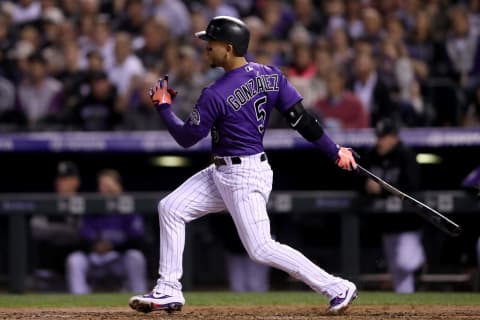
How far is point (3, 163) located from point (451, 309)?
5624 millimetres

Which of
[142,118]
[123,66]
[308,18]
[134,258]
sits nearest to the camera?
[134,258]

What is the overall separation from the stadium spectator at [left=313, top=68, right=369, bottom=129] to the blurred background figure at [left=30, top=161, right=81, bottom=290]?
92.6 inches

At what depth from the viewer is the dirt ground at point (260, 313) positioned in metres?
6.19

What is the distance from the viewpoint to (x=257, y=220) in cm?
604

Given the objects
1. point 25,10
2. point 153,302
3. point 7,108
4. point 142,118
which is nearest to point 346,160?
point 153,302

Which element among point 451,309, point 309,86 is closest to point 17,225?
point 309,86

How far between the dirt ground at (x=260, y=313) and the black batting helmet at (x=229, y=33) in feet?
4.89

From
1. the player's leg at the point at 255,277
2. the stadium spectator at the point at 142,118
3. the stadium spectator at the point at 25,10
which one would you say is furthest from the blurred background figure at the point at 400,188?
the stadium spectator at the point at 25,10

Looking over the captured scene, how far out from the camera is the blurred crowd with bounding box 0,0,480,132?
10148 mm

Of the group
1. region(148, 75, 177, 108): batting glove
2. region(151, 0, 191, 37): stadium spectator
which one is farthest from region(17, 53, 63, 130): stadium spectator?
region(148, 75, 177, 108): batting glove

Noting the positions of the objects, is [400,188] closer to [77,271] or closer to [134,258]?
[134,258]

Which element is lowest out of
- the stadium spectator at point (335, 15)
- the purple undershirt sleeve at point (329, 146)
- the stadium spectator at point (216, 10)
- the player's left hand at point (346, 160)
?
the player's left hand at point (346, 160)

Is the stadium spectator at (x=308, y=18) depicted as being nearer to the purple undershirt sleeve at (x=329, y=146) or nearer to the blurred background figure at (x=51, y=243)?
the blurred background figure at (x=51, y=243)

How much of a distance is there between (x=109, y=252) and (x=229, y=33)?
4.14m
